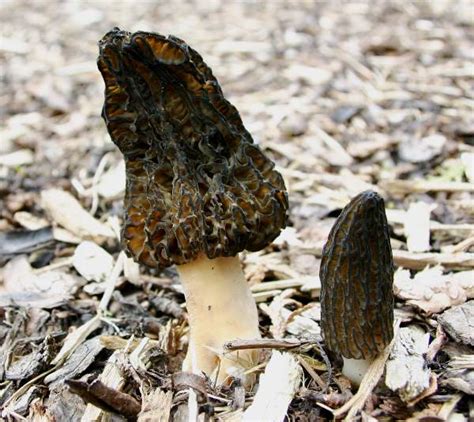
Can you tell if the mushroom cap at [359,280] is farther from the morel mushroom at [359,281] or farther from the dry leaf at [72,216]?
the dry leaf at [72,216]

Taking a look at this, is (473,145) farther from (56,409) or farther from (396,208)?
(56,409)

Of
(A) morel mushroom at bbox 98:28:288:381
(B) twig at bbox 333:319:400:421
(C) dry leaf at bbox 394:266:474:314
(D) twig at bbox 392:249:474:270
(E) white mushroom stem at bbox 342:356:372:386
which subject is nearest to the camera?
(B) twig at bbox 333:319:400:421

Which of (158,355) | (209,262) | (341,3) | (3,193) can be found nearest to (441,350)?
(209,262)

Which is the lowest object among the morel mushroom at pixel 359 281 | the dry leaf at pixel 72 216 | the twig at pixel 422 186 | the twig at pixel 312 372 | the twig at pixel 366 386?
the twig at pixel 422 186

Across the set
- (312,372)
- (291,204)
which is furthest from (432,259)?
(291,204)

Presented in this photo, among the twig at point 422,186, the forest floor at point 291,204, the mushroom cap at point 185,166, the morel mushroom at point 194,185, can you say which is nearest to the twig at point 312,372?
the forest floor at point 291,204

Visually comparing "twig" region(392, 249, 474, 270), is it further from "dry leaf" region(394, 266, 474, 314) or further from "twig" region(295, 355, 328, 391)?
"twig" region(295, 355, 328, 391)

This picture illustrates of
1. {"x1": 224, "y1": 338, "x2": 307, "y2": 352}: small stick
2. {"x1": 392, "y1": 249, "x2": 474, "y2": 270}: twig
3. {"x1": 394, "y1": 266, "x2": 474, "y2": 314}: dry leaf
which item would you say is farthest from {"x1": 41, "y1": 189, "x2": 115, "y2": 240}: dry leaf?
{"x1": 394, "y1": 266, "x2": 474, "y2": 314}: dry leaf
